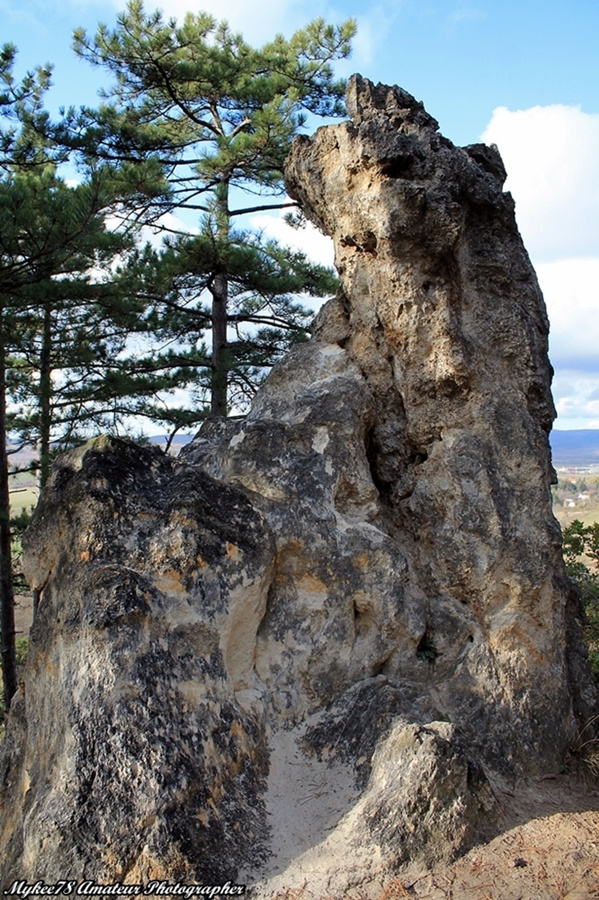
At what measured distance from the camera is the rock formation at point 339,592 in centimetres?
371

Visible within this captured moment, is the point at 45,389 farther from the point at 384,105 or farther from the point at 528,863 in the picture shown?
the point at 528,863

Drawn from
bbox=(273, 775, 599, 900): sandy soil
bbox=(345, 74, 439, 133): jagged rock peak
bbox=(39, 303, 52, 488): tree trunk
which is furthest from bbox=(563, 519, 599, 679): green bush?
bbox=(39, 303, 52, 488): tree trunk

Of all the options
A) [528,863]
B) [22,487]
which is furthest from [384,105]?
[22,487]

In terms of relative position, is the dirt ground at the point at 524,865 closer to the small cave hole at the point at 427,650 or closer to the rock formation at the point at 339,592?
the rock formation at the point at 339,592

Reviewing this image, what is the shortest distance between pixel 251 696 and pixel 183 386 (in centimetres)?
948

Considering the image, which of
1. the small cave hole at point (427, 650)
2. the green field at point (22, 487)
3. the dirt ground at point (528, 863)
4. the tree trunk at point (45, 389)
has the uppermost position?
the tree trunk at point (45, 389)

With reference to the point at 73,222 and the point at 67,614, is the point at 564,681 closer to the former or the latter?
the point at 67,614

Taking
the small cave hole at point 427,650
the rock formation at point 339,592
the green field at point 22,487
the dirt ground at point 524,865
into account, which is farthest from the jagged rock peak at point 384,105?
the green field at point 22,487

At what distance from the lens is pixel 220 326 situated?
503 inches

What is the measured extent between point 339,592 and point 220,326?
28.6ft

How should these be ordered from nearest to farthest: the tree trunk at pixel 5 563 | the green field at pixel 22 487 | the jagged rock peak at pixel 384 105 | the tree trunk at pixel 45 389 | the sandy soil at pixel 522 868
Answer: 1. the sandy soil at pixel 522 868
2. the jagged rock peak at pixel 384 105
3. the tree trunk at pixel 5 563
4. the tree trunk at pixel 45 389
5. the green field at pixel 22 487

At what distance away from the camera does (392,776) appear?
394 cm

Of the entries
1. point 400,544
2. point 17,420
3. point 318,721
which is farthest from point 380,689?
point 17,420

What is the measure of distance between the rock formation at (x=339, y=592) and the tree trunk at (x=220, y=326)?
5.66 m
